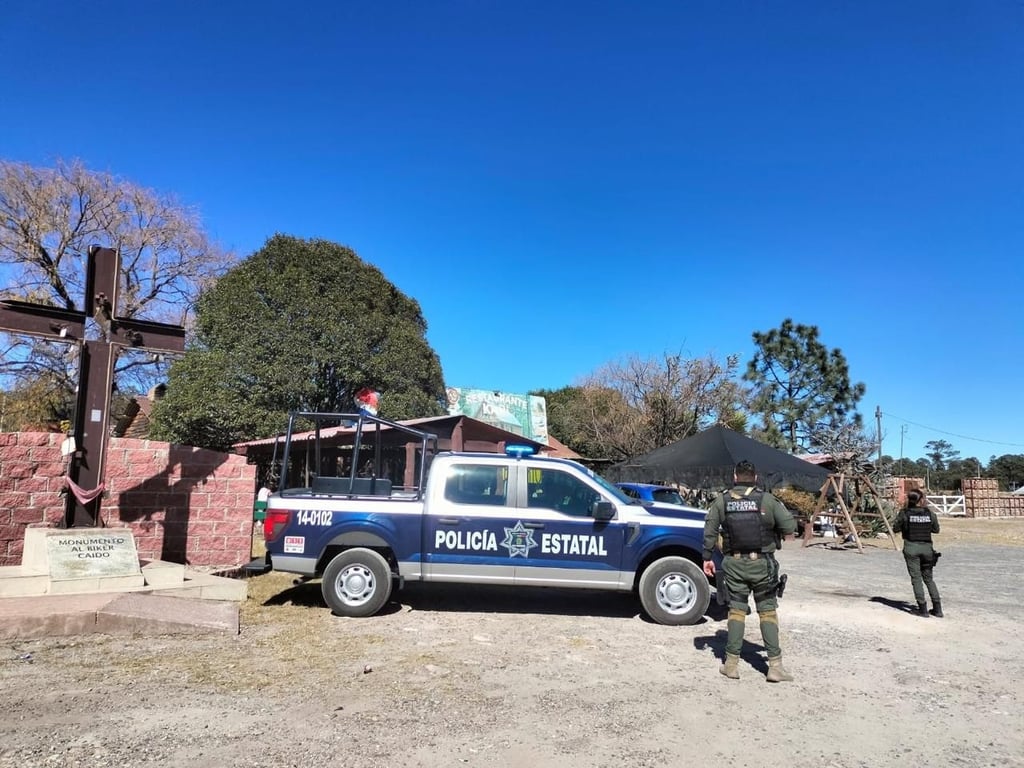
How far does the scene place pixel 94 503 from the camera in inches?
317

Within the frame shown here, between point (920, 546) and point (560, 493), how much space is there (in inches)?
187

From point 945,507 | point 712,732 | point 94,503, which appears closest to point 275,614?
point 94,503

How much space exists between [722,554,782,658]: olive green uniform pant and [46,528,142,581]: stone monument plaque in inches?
255

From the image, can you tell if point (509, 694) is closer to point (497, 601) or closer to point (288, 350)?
point (497, 601)

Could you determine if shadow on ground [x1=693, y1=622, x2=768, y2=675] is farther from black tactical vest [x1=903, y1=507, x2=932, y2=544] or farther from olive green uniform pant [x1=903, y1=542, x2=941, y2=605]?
black tactical vest [x1=903, y1=507, x2=932, y2=544]

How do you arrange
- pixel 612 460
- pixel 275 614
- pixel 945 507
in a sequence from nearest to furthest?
pixel 275 614 → pixel 612 460 → pixel 945 507

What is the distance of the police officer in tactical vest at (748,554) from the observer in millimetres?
5766

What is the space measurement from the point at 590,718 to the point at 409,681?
156cm

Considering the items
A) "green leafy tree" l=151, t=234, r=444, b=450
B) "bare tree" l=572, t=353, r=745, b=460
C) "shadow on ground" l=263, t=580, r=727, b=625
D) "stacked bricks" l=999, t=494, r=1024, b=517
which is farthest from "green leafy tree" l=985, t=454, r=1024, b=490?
"shadow on ground" l=263, t=580, r=727, b=625

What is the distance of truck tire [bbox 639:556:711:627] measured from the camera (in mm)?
7680

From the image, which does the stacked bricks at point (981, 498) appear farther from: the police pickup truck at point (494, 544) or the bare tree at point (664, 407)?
the police pickup truck at point (494, 544)

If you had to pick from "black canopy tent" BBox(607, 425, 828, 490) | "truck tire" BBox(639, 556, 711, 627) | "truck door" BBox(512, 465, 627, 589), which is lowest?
"truck tire" BBox(639, 556, 711, 627)

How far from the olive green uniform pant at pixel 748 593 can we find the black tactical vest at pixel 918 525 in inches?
152

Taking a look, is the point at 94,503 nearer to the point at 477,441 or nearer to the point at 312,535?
the point at 312,535
